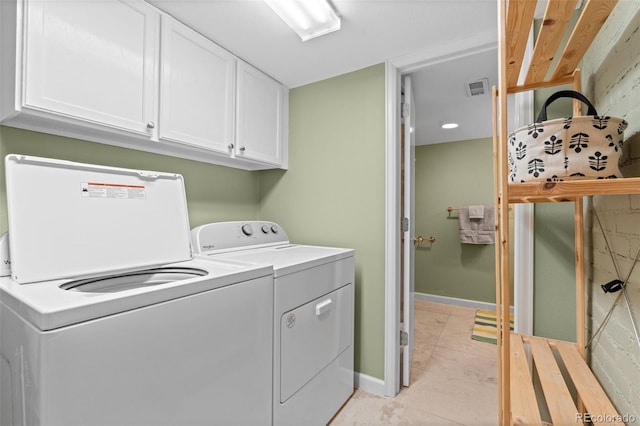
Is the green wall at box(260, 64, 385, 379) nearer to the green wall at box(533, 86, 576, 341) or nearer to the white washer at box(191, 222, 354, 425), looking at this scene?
the white washer at box(191, 222, 354, 425)

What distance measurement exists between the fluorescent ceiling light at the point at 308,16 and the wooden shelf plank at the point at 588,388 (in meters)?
1.79

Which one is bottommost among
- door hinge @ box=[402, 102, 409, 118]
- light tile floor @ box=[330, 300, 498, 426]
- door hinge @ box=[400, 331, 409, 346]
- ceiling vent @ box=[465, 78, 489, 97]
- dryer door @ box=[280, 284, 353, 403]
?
light tile floor @ box=[330, 300, 498, 426]

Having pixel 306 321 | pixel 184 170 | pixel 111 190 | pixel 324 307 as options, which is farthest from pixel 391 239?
pixel 111 190

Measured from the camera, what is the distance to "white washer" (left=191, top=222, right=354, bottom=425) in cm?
132

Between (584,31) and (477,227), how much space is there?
9.58 feet

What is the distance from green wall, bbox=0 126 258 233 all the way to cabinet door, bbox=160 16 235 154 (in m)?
0.32

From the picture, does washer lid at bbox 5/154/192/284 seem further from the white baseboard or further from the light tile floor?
the white baseboard

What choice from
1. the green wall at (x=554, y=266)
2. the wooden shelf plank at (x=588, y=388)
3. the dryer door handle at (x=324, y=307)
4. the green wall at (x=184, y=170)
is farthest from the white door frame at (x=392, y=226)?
the green wall at (x=184, y=170)

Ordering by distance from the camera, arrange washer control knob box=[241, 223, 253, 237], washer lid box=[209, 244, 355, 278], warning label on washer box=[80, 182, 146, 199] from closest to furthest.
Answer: warning label on washer box=[80, 182, 146, 199]
washer lid box=[209, 244, 355, 278]
washer control knob box=[241, 223, 253, 237]

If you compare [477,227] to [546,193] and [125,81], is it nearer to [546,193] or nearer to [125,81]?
[546,193]

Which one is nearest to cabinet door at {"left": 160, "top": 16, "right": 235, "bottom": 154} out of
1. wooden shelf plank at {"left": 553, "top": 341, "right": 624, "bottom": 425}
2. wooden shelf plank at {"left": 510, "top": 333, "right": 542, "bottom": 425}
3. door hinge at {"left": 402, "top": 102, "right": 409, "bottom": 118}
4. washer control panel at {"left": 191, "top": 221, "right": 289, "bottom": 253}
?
washer control panel at {"left": 191, "top": 221, "right": 289, "bottom": 253}

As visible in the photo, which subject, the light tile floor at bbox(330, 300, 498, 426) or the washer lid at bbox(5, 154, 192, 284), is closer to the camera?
the washer lid at bbox(5, 154, 192, 284)

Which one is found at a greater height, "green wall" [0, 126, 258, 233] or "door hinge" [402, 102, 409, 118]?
"door hinge" [402, 102, 409, 118]

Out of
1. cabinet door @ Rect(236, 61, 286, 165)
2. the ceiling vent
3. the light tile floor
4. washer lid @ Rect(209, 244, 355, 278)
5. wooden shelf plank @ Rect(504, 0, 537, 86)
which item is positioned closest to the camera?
wooden shelf plank @ Rect(504, 0, 537, 86)
